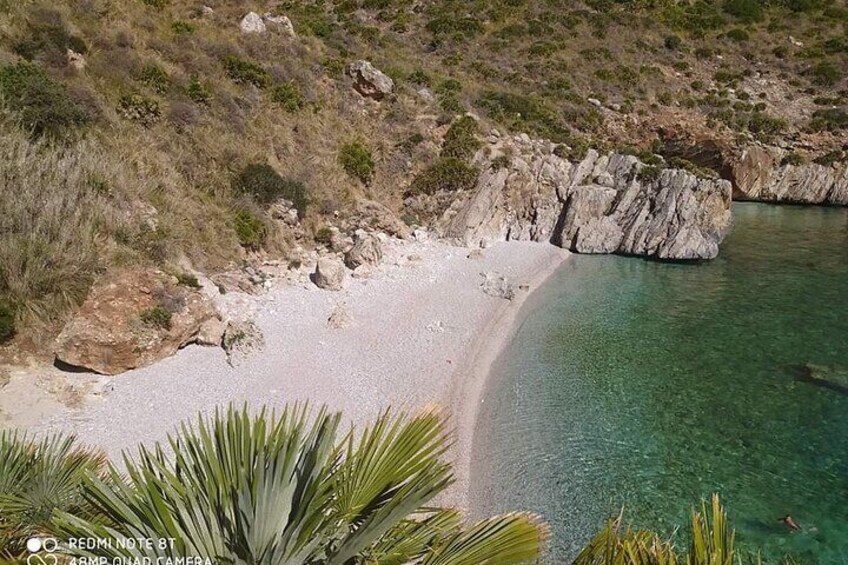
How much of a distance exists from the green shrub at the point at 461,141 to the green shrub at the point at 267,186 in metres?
9.68

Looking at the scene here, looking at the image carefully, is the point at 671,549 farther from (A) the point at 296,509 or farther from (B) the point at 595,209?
(B) the point at 595,209

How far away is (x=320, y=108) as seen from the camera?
2388 centimetres

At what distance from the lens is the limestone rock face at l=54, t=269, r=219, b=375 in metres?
10.1

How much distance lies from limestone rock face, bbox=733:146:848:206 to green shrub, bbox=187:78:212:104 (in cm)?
3471

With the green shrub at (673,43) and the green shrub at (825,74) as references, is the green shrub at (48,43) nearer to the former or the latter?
the green shrub at (673,43)

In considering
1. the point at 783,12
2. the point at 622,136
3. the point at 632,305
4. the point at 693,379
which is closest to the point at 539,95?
the point at 622,136

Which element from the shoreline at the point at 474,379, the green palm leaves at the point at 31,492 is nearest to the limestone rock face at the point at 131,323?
the shoreline at the point at 474,379

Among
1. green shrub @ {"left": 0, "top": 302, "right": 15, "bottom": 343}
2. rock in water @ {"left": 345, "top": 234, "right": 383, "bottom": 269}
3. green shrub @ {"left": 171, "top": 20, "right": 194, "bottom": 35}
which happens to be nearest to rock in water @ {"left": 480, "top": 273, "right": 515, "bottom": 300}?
→ rock in water @ {"left": 345, "top": 234, "right": 383, "bottom": 269}

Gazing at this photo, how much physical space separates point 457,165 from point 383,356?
47.5 feet

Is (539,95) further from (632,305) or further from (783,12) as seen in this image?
(783,12)

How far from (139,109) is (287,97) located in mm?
7102

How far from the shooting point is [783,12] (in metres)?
49.5

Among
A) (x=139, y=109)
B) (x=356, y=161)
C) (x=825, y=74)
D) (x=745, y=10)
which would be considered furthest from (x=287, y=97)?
(x=745, y=10)

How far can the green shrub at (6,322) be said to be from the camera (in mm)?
9781
